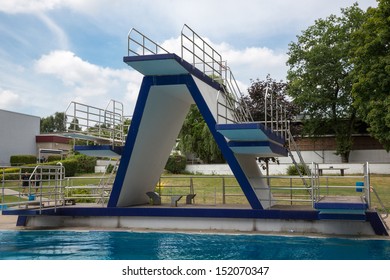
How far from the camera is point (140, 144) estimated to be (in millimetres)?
14648

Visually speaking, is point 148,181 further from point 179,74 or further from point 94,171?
point 94,171

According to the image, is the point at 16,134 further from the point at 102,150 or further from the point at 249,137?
the point at 249,137

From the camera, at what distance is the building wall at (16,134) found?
45.0 metres

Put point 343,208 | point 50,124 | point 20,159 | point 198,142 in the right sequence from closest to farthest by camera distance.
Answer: point 343,208 < point 198,142 < point 20,159 < point 50,124

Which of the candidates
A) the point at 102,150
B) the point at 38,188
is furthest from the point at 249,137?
the point at 38,188

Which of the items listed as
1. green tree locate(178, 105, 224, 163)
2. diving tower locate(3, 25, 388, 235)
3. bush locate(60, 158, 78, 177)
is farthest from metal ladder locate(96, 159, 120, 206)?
green tree locate(178, 105, 224, 163)

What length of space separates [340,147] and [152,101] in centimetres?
2918

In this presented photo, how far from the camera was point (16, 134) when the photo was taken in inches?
1853

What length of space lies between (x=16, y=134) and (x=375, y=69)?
36.4 metres

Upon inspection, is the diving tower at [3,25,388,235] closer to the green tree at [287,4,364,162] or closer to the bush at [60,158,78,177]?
the bush at [60,158,78,177]

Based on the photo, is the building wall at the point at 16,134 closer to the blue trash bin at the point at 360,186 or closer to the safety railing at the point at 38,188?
the safety railing at the point at 38,188

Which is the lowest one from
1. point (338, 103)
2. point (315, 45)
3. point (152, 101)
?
point (152, 101)

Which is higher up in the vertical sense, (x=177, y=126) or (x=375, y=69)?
(x=375, y=69)
